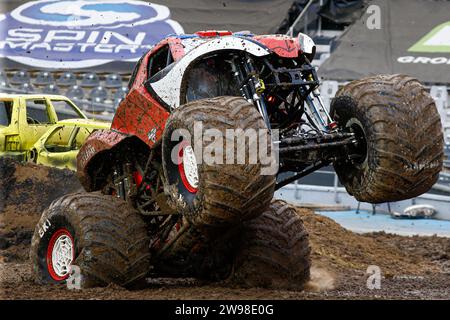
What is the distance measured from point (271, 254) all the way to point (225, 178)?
2331 mm

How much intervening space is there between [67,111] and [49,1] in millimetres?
6977

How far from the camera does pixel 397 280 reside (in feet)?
34.0

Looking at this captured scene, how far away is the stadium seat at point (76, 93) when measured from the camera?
22.5 m

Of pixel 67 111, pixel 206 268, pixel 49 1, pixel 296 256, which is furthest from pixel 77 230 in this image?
pixel 49 1

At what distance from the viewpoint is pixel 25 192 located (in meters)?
14.2

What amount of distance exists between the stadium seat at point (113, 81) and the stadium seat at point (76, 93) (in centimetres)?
72

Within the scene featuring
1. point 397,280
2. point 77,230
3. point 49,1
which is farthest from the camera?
point 49,1

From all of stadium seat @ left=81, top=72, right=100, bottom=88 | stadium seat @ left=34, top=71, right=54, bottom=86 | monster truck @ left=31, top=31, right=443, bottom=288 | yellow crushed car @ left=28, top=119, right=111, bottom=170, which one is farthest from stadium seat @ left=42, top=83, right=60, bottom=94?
monster truck @ left=31, top=31, right=443, bottom=288

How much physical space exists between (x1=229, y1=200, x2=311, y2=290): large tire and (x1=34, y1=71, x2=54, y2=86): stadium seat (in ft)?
51.2

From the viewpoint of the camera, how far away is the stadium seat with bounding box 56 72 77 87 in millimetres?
23906

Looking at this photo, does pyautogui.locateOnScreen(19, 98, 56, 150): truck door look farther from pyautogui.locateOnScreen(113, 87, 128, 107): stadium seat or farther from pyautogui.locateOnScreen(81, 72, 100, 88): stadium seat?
pyautogui.locateOnScreen(81, 72, 100, 88): stadium seat

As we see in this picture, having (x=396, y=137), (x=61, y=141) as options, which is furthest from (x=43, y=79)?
(x=396, y=137)

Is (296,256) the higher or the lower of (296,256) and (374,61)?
the lower
